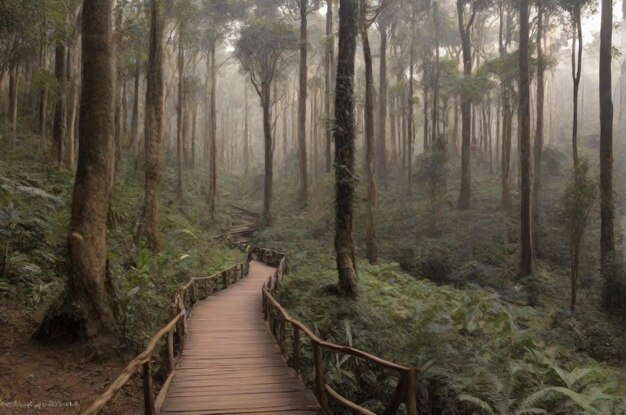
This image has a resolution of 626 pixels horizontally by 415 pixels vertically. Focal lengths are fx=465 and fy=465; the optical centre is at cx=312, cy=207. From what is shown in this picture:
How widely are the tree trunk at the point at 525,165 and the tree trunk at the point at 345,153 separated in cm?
1012

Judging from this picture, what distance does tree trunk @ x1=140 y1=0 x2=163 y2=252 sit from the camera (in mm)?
15062

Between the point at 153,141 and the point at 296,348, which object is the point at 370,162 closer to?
the point at 153,141

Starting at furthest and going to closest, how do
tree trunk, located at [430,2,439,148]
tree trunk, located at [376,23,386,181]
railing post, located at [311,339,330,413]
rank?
tree trunk, located at [376,23,386,181]
tree trunk, located at [430,2,439,148]
railing post, located at [311,339,330,413]

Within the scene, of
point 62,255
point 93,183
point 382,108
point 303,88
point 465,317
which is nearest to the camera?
point 93,183

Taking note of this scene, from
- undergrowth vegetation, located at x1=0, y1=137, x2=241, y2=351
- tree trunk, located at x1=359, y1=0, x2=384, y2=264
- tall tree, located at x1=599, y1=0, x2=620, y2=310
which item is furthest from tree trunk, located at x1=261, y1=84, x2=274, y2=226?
tall tree, located at x1=599, y1=0, x2=620, y2=310

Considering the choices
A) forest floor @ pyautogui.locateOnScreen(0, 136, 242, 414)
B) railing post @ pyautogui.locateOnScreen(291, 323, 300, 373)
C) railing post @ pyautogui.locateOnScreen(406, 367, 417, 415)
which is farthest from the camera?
railing post @ pyautogui.locateOnScreen(291, 323, 300, 373)

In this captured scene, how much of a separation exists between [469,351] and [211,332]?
523 centimetres

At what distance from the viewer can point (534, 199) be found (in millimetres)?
24094

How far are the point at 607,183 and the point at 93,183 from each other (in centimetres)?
1686

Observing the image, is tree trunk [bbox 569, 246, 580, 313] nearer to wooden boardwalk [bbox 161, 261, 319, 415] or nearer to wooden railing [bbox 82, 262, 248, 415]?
wooden boardwalk [bbox 161, 261, 319, 415]

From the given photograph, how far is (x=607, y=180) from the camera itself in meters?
16.7

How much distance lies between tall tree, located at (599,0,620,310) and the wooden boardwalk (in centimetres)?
1105

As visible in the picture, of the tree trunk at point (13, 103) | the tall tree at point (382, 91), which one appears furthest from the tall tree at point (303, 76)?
the tree trunk at point (13, 103)

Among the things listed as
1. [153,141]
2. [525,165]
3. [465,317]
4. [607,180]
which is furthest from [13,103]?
[607,180]
